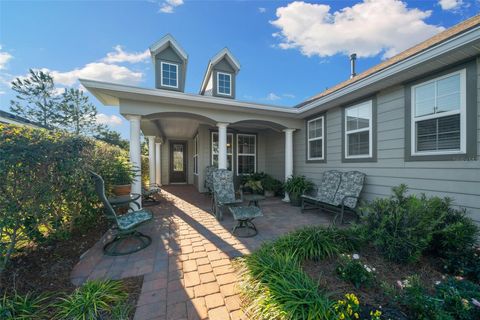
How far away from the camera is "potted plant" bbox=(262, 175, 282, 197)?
7.59 metres

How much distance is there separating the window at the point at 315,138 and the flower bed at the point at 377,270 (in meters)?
3.50

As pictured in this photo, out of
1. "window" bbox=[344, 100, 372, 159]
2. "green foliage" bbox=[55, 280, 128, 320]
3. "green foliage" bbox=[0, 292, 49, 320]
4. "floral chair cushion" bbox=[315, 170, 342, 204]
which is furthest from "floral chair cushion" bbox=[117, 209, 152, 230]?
"window" bbox=[344, 100, 372, 159]

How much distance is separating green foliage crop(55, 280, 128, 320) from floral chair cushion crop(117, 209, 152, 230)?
3.22ft

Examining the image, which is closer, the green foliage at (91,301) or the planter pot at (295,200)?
the green foliage at (91,301)

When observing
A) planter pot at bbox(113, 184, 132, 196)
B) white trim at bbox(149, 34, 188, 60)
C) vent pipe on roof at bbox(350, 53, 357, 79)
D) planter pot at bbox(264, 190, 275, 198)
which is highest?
vent pipe on roof at bbox(350, 53, 357, 79)

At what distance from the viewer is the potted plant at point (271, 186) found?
7.59m

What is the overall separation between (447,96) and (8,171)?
245 inches

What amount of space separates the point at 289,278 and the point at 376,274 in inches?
42.1

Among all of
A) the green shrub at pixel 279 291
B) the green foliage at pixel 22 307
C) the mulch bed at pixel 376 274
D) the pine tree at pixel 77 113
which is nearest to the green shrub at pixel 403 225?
the mulch bed at pixel 376 274

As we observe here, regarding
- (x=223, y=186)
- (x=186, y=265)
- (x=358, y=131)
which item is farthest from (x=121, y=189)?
(x=358, y=131)

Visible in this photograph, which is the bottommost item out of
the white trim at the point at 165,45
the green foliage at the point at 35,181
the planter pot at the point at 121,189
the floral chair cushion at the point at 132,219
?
the floral chair cushion at the point at 132,219

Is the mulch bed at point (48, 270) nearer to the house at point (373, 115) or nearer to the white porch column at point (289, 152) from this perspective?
the house at point (373, 115)

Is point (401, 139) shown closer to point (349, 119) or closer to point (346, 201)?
point (349, 119)

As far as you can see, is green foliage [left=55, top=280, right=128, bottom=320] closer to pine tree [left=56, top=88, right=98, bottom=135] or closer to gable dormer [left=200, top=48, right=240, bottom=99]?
gable dormer [left=200, top=48, right=240, bottom=99]
